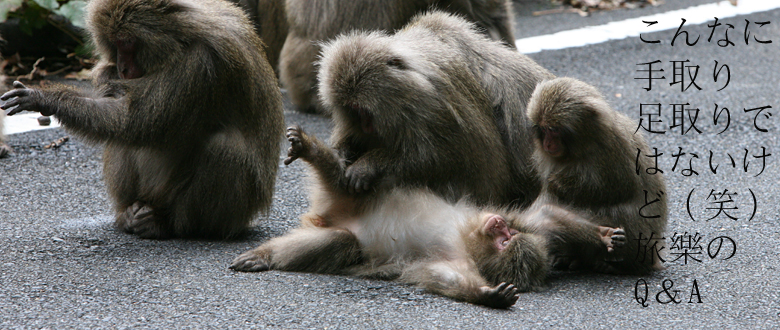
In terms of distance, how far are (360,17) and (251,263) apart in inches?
135

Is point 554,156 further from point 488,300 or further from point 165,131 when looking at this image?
point 165,131

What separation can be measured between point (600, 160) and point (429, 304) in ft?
3.22

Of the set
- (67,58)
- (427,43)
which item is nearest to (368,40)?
(427,43)

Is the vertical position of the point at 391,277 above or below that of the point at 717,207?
above

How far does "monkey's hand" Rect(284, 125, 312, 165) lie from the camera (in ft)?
12.6

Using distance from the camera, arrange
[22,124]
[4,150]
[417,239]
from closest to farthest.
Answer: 1. [417,239]
2. [4,150]
3. [22,124]

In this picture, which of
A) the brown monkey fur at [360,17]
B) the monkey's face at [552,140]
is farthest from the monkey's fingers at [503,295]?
the brown monkey fur at [360,17]

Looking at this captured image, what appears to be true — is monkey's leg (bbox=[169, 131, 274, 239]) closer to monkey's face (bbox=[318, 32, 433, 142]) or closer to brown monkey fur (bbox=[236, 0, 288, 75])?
monkey's face (bbox=[318, 32, 433, 142])

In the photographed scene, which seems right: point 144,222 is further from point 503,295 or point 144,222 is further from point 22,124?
point 22,124

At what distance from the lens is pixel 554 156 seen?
3.93m

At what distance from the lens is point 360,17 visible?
6965 mm

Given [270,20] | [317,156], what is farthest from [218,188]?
[270,20]

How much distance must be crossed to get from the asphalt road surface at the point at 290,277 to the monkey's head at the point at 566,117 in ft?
1.94

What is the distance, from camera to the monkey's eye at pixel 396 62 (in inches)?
156
